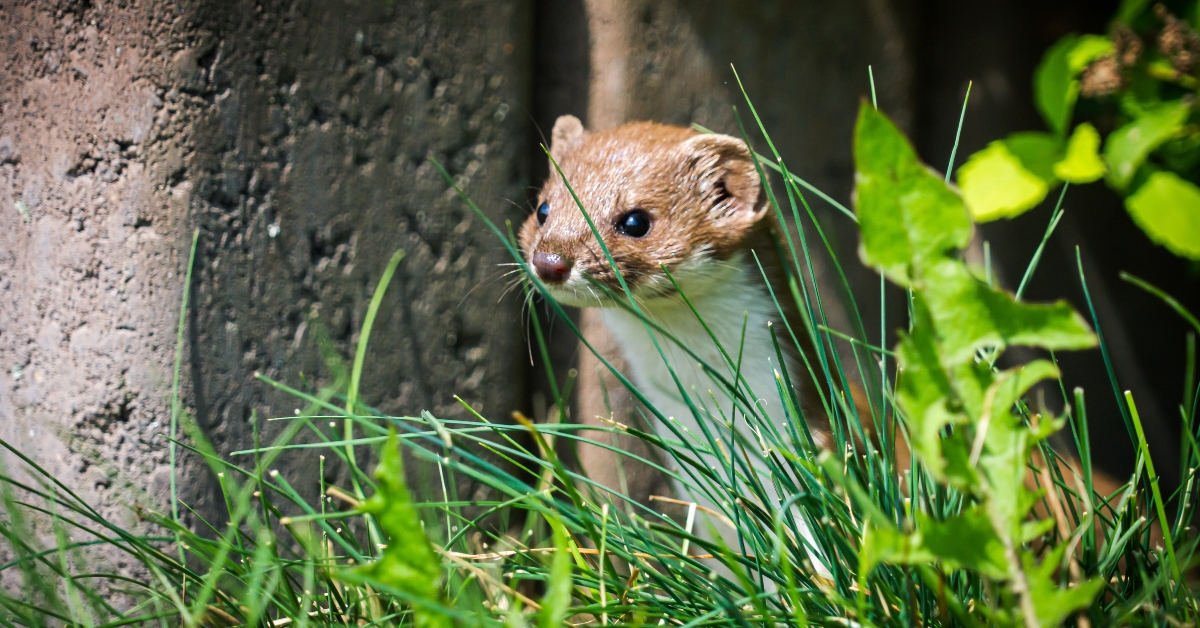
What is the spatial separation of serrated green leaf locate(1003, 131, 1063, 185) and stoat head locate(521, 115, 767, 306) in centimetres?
74

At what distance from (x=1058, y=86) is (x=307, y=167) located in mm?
1699

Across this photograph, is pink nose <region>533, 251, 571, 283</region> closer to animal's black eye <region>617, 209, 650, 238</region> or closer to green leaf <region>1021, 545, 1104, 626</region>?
animal's black eye <region>617, 209, 650, 238</region>

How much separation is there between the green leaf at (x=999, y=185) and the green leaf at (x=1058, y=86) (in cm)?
12

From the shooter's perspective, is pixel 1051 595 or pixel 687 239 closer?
pixel 1051 595

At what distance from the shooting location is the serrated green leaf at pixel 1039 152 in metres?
1.90

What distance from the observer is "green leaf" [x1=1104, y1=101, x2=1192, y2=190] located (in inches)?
70.9

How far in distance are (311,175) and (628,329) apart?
2.29ft

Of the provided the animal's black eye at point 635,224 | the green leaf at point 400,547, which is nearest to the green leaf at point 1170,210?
the animal's black eye at point 635,224

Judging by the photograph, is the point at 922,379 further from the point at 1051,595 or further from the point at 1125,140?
the point at 1125,140

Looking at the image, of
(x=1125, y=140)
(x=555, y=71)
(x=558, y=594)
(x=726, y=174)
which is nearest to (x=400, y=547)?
(x=558, y=594)

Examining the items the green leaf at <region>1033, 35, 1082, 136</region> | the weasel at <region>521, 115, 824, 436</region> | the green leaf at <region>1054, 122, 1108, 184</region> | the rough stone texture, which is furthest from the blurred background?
the green leaf at <region>1054, 122, 1108, 184</region>

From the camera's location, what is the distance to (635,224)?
153 centimetres

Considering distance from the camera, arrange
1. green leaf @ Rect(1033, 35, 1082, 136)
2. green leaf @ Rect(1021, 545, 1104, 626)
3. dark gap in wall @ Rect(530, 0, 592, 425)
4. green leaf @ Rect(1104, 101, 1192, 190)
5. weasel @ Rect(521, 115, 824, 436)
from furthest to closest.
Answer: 1. dark gap in wall @ Rect(530, 0, 592, 425)
2. green leaf @ Rect(1033, 35, 1082, 136)
3. green leaf @ Rect(1104, 101, 1192, 190)
4. weasel @ Rect(521, 115, 824, 436)
5. green leaf @ Rect(1021, 545, 1104, 626)

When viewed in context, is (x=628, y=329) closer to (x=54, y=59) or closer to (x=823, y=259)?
(x=823, y=259)
